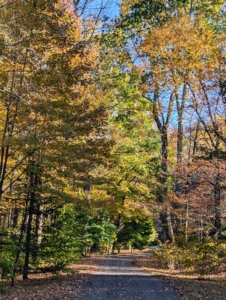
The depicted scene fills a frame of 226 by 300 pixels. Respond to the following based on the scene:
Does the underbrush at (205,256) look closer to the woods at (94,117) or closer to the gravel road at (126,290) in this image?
the woods at (94,117)

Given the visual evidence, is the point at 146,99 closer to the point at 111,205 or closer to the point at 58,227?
the point at 111,205

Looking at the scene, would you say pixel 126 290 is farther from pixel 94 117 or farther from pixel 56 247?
pixel 94 117

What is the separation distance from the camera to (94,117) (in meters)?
8.72

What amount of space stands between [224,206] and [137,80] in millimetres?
8143

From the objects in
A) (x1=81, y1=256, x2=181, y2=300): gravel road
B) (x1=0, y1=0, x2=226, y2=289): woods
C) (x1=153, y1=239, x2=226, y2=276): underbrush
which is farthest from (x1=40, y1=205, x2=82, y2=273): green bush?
(x1=153, y1=239, x2=226, y2=276): underbrush

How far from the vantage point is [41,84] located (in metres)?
8.88

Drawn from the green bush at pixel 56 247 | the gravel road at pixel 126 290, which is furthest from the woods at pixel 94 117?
the gravel road at pixel 126 290

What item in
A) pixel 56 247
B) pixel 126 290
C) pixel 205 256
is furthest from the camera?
pixel 205 256

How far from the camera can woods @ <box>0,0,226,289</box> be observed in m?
8.46

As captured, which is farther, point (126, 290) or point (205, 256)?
point (205, 256)

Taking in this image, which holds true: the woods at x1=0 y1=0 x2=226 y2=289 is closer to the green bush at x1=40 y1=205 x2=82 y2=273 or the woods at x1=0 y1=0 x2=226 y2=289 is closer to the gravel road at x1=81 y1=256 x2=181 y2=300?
the green bush at x1=40 y1=205 x2=82 y2=273

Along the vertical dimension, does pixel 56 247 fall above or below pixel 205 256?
above

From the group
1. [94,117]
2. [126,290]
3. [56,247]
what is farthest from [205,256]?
[94,117]

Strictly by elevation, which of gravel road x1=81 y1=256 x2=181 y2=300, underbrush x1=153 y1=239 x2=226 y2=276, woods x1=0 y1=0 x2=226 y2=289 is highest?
woods x1=0 y1=0 x2=226 y2=289
